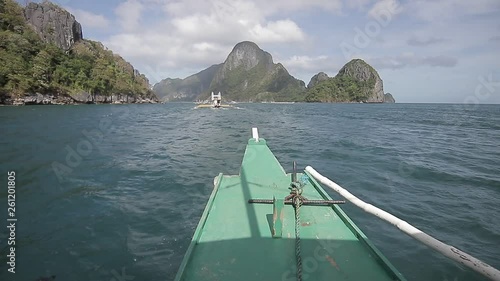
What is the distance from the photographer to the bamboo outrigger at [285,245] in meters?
A: 3.14

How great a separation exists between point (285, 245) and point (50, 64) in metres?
91.2

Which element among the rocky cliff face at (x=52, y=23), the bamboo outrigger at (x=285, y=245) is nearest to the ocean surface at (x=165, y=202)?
the bamboo outrigger at (x=285, y=245)

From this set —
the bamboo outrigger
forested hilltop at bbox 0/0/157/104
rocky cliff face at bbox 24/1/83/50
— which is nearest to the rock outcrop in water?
forested hilltop at bbox 0/0/157/104

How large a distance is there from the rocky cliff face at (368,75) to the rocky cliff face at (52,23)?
532 feet

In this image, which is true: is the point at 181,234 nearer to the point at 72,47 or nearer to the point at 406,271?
the point at 406,271

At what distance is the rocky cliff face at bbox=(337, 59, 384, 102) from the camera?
171 metres

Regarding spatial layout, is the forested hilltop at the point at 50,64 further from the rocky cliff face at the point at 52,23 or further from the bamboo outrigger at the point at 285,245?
the bamboo outrigger at the point at 285,245

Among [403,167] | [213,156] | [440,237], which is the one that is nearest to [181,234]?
[440,237]

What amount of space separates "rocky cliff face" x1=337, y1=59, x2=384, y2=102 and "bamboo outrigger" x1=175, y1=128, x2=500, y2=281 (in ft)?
606

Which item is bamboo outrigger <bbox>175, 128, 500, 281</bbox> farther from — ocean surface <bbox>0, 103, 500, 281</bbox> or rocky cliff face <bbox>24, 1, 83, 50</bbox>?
rocky cliff face <bbox>24, 1, 83, 50</bbox>

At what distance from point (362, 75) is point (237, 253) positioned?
192m

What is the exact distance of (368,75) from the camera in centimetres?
17138

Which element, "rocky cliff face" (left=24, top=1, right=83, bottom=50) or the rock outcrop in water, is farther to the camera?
the rock outcrop in water

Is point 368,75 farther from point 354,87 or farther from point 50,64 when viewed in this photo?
point 50,64
